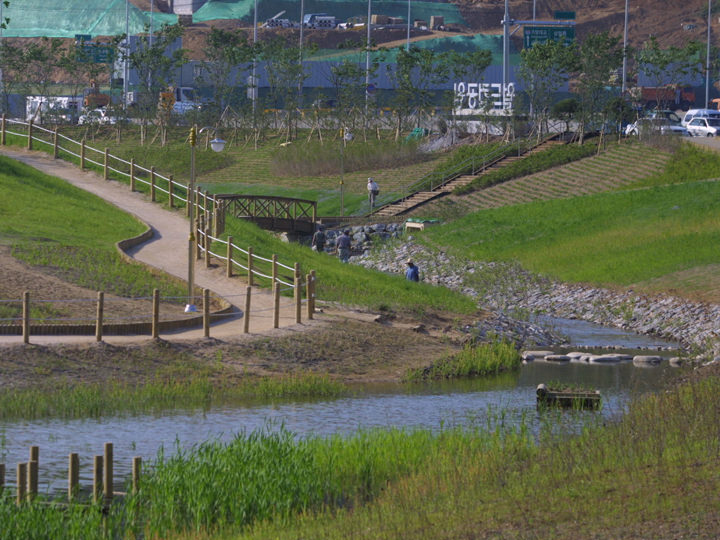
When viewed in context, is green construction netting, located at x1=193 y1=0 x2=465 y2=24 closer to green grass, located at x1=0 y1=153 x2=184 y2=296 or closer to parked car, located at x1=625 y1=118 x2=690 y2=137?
parked car, located at x1=625 y1=118 x2=690 y2=137

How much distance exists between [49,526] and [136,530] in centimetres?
118

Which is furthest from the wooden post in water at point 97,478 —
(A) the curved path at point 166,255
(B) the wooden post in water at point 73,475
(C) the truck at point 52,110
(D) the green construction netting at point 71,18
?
(D) the green construction netting at point 71,18

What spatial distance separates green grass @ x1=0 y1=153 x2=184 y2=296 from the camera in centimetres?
3494

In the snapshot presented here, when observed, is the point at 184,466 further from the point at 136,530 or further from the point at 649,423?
the point at 649,423

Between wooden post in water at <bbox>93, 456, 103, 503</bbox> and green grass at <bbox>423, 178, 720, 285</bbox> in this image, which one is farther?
green grass at <bbox>423, 178, 720, 285</bbox>

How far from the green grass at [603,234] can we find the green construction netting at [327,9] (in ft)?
344

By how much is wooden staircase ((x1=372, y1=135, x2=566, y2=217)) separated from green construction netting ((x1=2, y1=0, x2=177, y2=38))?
257 feet

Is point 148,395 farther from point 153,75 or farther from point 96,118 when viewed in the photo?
point 153,75

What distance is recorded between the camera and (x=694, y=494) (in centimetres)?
1410

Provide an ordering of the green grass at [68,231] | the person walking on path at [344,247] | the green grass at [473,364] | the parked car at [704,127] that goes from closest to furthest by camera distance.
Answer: the green grass at [473,364], the green grass at [68,231], the person walking on path at [344,247], the parked car at [704,127]

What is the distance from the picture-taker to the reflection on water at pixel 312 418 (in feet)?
64.6

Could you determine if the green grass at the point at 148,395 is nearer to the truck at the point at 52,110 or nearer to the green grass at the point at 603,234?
the green grass at the point at 603,234

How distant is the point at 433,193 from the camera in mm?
67438

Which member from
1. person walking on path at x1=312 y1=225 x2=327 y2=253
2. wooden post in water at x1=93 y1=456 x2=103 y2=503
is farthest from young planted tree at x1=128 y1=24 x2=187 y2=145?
wooden post in water at x1=93 y1=456 x2=103 y2=503
